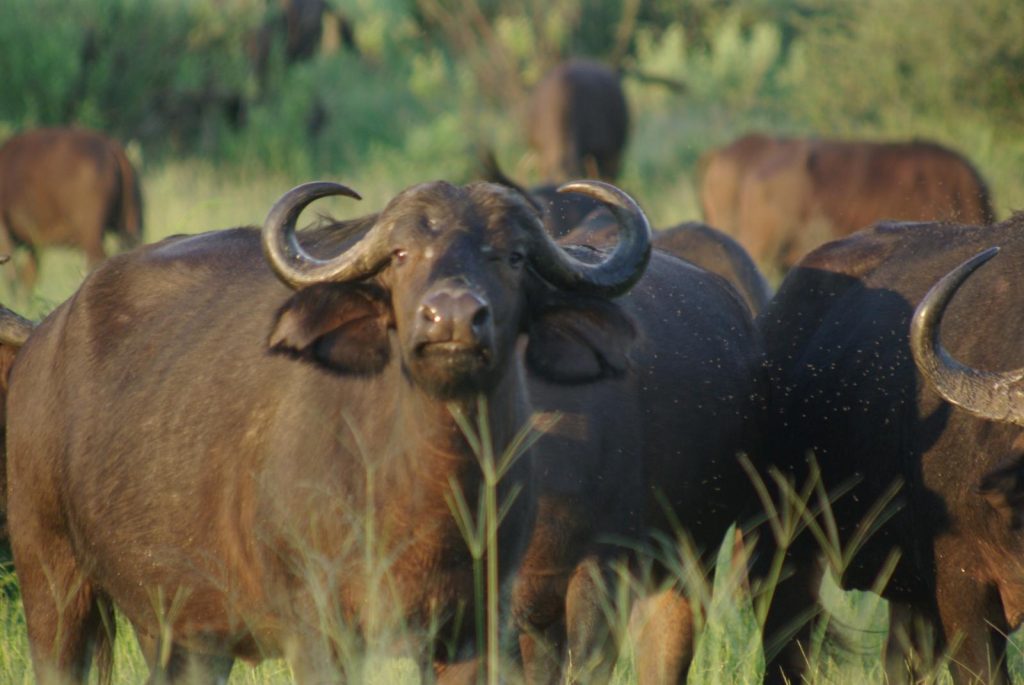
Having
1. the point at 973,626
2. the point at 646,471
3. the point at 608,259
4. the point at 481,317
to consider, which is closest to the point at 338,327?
the point at 481,317

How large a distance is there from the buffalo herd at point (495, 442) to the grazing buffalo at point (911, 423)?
0.01 m

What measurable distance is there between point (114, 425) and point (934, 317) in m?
2.51

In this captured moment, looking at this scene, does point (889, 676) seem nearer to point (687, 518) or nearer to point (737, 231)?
point (687, 518)

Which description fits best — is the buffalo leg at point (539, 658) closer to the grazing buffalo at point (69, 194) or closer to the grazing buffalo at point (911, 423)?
the grazing buffalo at point (911, 423)

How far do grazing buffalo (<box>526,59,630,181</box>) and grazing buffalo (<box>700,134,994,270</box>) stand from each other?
3440 millimetres

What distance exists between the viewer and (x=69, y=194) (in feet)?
51.8

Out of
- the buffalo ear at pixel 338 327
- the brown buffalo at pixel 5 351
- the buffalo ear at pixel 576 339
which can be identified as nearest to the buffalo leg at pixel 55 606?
the brown buffalo at pixel 5 351

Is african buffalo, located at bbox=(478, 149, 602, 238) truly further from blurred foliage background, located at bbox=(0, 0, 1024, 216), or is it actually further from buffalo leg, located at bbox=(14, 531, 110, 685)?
blurred foliage background, located at bbox=(0, 0, 1024, 216)

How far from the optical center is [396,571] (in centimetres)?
481

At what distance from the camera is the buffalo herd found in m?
4.82

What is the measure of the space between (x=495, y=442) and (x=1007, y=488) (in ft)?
5.09

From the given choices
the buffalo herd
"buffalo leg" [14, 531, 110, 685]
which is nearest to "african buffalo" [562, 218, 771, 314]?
the buffalo herd

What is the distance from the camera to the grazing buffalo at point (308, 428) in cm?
475

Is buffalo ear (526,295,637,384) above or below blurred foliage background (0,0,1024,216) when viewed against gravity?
above
